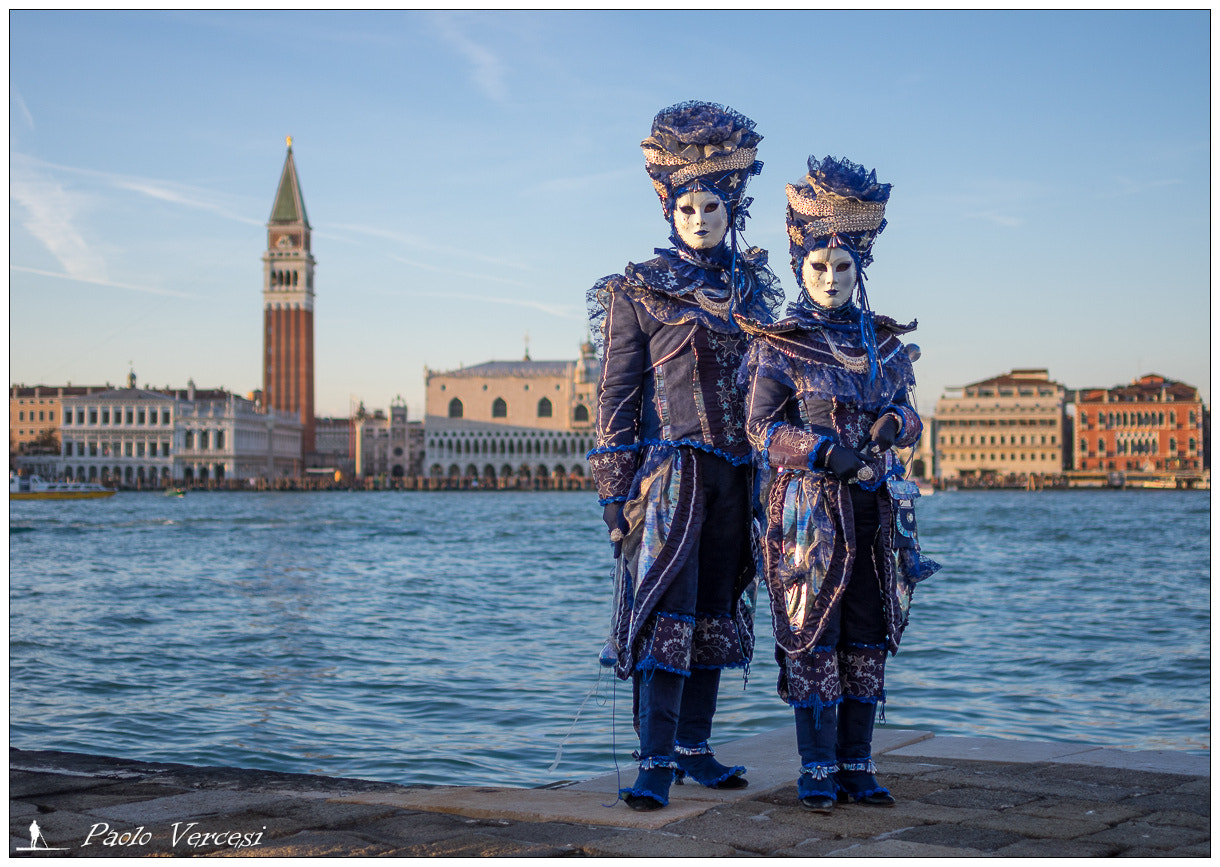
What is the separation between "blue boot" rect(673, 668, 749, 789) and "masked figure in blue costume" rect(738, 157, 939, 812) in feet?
0.85

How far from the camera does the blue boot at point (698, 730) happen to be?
10.4ft

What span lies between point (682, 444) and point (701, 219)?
1.83 feet

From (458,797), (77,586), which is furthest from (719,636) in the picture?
(77,586)

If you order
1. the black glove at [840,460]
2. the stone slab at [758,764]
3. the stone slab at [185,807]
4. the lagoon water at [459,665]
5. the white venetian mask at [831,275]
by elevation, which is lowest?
the lagoon water at [459,665]

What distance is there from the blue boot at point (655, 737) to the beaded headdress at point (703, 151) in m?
1.14

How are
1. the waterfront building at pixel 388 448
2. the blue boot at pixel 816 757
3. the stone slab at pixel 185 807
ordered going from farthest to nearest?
the waterfront building at pixel 388 448 → the blue boot at pixel 816 757 → the stone slab at pixel 185 807

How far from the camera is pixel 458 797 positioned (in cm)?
300

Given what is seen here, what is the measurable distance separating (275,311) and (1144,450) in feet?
179

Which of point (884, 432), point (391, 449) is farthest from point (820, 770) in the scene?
point (391, 449)

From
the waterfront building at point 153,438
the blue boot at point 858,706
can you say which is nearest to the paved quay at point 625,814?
the blue boot at point 858,706

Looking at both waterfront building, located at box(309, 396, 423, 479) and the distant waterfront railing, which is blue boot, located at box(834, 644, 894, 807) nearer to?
the distant waterfront railing

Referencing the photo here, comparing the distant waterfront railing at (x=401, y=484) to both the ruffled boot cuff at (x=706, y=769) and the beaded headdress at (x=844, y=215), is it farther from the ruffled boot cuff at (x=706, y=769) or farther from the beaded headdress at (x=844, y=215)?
the beaded headdress at (x=844, y=215)

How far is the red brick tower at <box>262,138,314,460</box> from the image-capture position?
85438 millimetres

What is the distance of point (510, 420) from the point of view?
286ft
